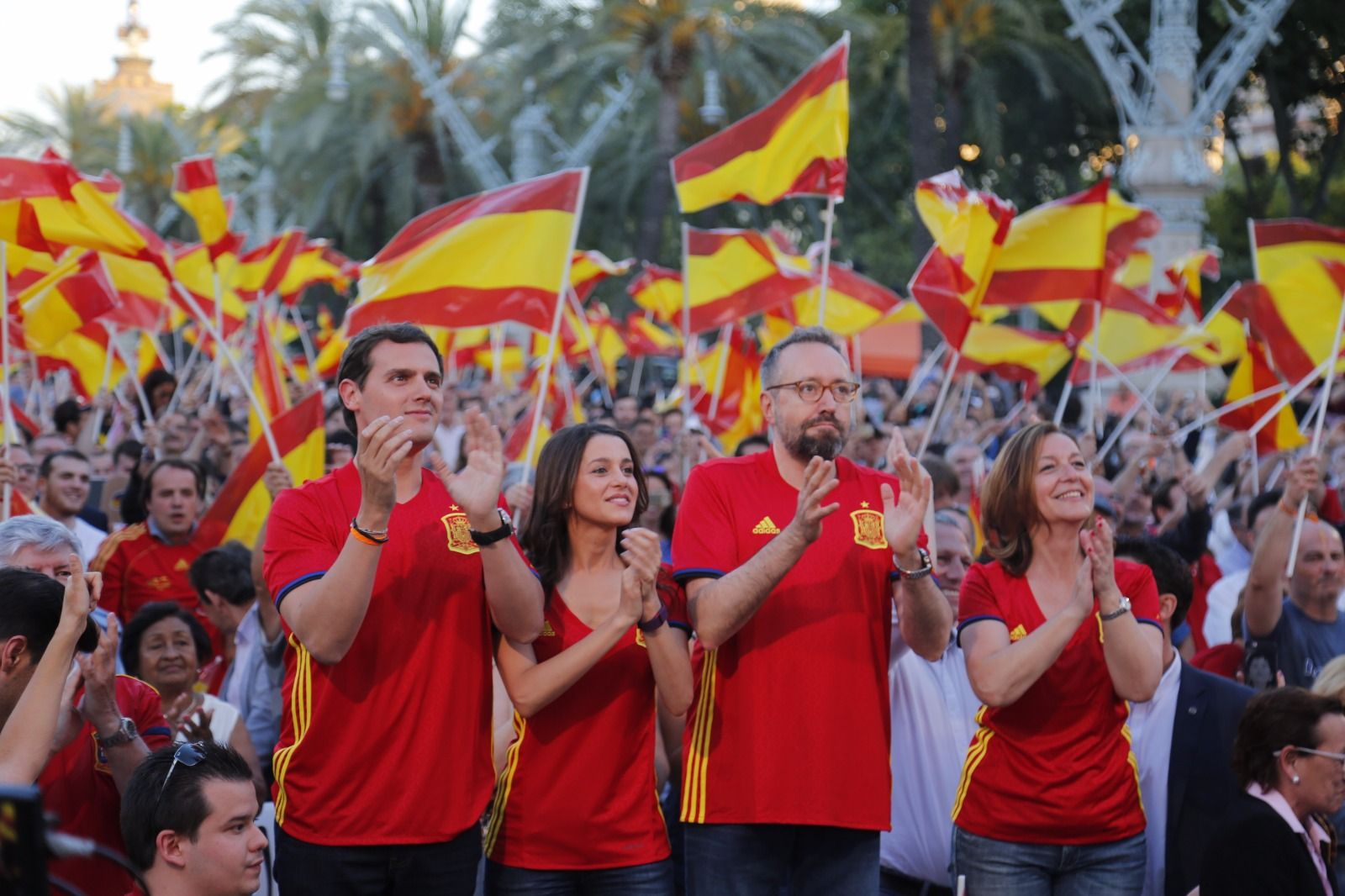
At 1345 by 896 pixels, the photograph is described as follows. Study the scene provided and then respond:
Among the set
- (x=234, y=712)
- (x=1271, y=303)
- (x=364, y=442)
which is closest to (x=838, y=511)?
(x=364, y=442)

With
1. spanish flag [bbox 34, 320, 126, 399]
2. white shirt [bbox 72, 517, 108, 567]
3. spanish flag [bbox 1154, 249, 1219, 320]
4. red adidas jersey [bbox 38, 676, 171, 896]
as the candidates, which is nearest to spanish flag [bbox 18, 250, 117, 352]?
white shirt [bbox 72, 517, 108, 567]

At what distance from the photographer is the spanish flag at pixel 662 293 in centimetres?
1648

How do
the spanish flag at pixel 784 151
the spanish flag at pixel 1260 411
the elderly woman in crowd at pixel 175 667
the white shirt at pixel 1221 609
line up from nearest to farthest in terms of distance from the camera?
1. the elderly woman in crowd at pixel 175 667
2. the white shirt at pixel 1221 609
3. the spanish flag at pixel 784 151
4. the spanish flag at pixel 1260 411

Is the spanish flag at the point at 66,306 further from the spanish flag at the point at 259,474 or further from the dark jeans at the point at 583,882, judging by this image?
the dark jeans at the point at 583,882

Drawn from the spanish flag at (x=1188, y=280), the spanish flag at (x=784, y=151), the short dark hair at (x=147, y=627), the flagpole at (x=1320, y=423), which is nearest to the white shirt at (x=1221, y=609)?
the flagpole at (x=1320, y=423)

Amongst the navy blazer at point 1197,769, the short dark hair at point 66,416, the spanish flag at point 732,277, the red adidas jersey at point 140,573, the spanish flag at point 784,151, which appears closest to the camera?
the navy blazer at point 1197,769

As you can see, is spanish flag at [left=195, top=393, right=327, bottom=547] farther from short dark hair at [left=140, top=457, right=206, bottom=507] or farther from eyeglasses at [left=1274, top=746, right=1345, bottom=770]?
eyeglasses at [left=1274, top=746, right=1345, bottom=770]

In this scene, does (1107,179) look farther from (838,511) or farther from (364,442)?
(364,442)

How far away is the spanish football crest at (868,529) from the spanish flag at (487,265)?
10.2ft

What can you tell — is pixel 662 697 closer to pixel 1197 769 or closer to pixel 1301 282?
pixel 1197 769

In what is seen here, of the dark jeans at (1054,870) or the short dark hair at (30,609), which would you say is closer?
the short dark hair at (30,609)

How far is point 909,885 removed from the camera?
5395 millimetres

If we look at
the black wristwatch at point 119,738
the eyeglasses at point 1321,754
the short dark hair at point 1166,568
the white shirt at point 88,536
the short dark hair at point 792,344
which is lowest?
the eyeglasses at point 1321,754

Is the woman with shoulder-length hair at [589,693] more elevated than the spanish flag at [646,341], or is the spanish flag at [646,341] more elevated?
the spanish flag at [646,341]
